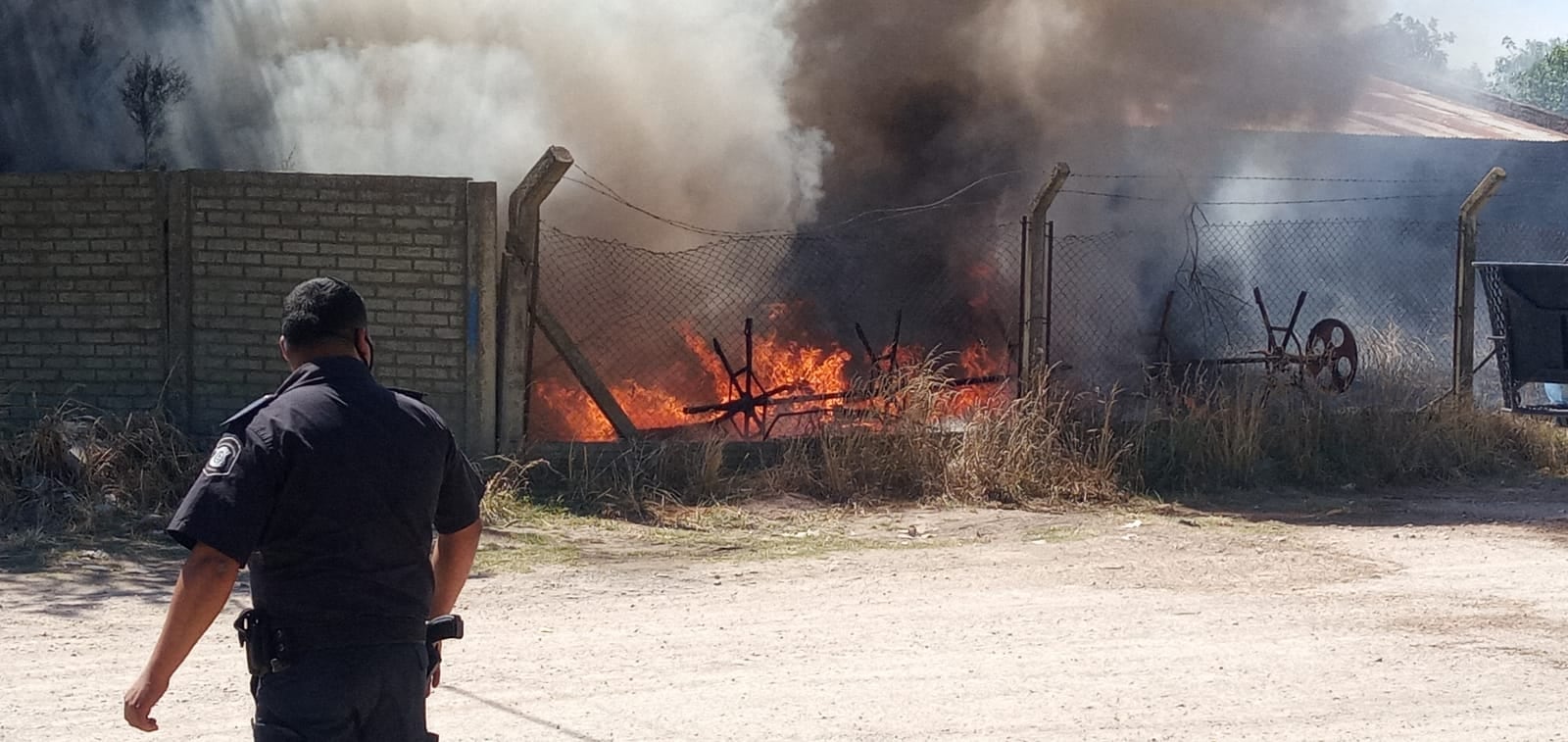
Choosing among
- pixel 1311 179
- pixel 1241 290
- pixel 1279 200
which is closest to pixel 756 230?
pixel 1241 290

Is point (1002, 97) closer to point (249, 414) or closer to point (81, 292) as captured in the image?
point (81, 292)

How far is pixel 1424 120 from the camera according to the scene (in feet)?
65.4

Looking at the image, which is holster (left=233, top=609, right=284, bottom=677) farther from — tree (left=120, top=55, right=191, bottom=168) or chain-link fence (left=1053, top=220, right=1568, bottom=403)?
tree (left=120, top=55, right=191, bottom=168)

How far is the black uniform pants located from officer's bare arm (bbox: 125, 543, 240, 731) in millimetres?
162

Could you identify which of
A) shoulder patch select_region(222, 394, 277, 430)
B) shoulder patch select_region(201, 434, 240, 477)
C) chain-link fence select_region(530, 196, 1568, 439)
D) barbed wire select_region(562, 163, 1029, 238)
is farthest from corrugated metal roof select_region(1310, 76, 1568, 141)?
shoulder patch select_region(201, 434, 240, 477)

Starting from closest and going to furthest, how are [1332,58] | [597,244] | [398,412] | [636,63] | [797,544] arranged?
[398,412] → [797,544] → [597,244] → [636,63] → [1332,58]

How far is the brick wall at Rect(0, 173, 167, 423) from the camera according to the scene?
335 inches

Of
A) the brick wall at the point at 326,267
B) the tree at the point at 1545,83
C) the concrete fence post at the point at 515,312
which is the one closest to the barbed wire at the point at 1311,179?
the concrete fence post at the point at 515,312

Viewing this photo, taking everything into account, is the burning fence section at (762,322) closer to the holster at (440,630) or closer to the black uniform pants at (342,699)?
the holster at (440,630)

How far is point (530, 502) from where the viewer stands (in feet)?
26.6

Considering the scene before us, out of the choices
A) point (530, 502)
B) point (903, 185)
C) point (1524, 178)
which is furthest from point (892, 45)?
point (1524, 178)

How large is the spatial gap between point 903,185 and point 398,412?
37.8ft

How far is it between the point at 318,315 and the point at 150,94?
11.3 m

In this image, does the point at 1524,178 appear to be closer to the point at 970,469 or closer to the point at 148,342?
the point at 970,469
